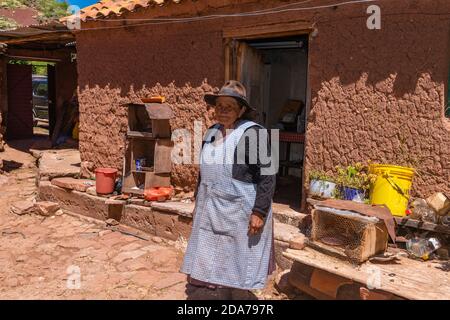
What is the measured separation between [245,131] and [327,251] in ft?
4.20

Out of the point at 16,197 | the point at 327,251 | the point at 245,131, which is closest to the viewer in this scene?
the point at 245,131

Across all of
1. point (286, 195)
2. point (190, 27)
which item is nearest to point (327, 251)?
point (286, 195)

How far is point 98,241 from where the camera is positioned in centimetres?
532

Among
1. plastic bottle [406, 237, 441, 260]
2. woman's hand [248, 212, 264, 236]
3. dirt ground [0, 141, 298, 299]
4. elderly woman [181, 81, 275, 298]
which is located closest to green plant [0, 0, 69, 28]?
dirt ground [0, 141, 298, 299]

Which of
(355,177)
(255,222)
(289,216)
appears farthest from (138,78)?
(255,222)

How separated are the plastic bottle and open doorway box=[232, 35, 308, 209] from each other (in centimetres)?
209

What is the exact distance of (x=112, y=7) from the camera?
6.39 metres

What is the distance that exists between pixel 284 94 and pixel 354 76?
348 cm

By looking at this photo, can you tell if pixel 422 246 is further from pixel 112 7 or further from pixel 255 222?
pixel 112 7

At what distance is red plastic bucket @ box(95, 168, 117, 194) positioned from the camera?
6.12m

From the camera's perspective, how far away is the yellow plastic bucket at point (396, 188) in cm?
388

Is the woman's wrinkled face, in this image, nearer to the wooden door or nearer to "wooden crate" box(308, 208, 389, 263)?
"wooden crate" box(308, 208, 389, 263)

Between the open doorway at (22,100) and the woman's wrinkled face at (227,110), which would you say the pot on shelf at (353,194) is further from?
the open doorway at (22,100)
